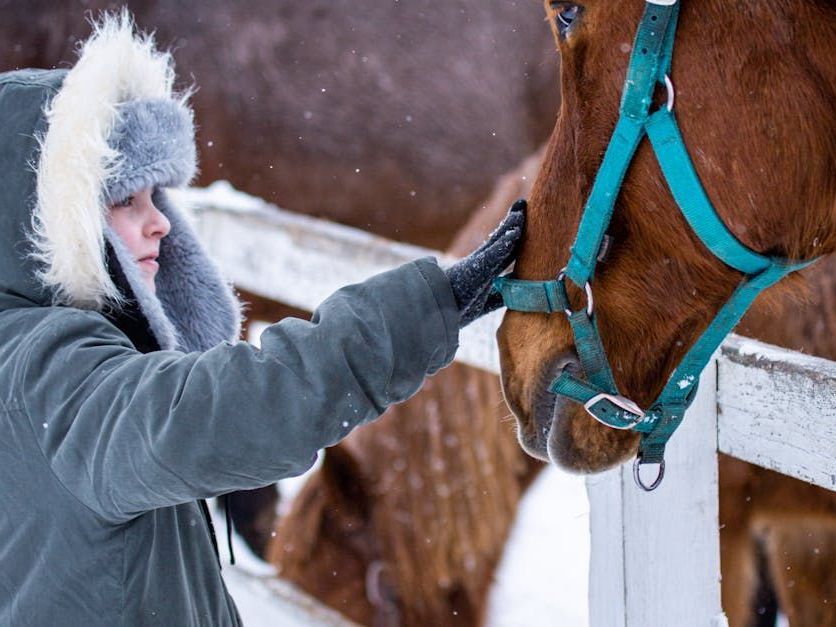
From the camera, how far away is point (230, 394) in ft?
3.41

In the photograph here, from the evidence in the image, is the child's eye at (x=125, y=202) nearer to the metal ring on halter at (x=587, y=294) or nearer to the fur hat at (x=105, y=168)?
the fur hat at (x=105, y=168)

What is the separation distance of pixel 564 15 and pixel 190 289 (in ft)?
2.39

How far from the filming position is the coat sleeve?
103 centimetres

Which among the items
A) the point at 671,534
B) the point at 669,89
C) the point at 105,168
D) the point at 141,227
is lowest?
the point at 671,534

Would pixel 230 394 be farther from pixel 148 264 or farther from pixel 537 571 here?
pixel 537 571

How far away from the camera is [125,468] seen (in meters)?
1.06

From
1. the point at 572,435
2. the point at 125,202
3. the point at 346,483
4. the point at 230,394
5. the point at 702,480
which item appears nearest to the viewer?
the point at 230,394

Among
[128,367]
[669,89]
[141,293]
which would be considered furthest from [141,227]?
[669,89]

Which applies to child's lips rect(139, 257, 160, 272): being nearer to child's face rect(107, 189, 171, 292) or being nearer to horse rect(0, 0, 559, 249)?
child's face rect(107, 189, 171, 292)

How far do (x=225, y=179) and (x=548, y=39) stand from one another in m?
1.30

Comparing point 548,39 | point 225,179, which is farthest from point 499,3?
point 225,179

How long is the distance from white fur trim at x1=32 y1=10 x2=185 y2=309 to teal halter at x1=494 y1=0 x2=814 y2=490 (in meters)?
0.51

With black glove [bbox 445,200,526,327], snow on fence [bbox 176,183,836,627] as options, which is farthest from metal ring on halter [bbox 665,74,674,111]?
snow on fence [bbox 176,183,836,627]

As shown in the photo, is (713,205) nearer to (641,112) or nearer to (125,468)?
(641,112)
